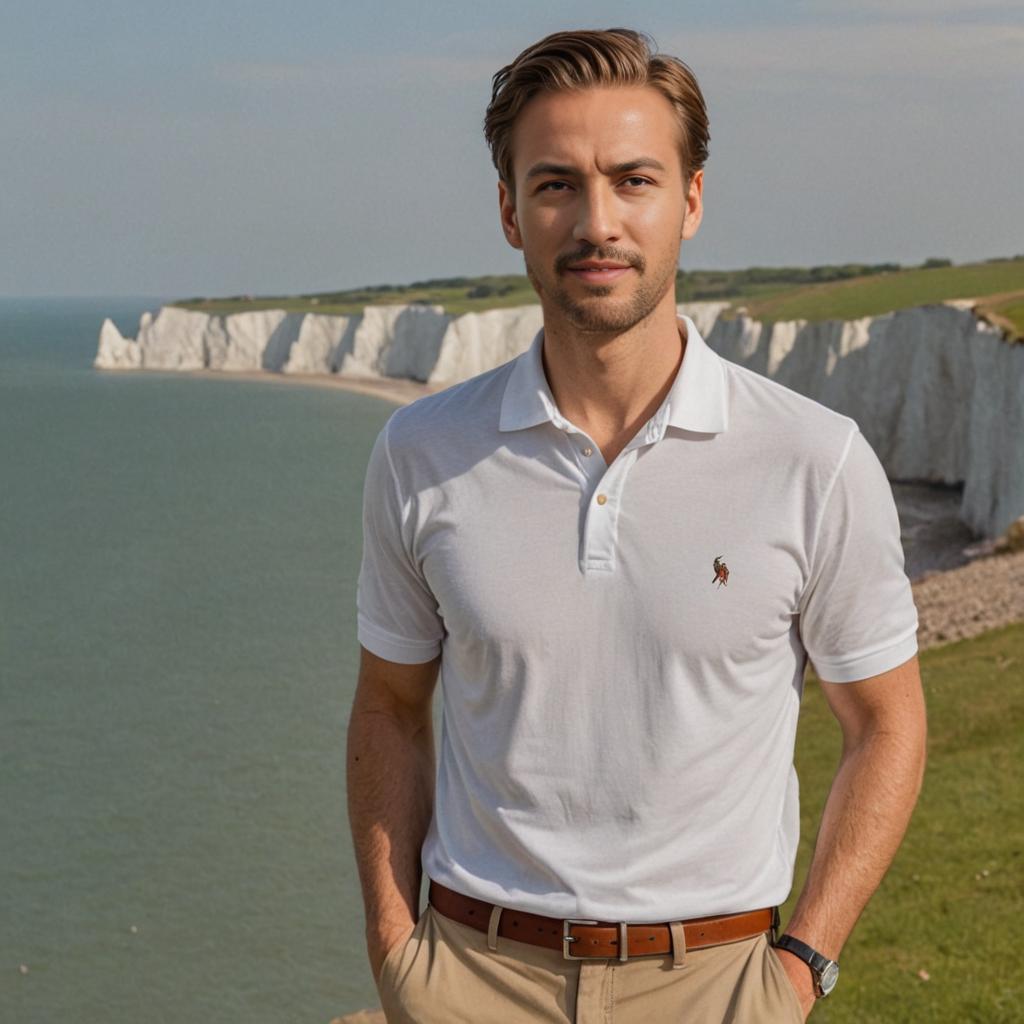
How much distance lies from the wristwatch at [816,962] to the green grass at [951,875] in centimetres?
460

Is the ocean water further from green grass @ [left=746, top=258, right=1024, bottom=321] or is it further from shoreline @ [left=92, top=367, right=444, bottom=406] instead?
shoreline @ [left=92, top=367, right=444, bottom=406]

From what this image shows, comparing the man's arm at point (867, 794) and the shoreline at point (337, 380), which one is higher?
the man's arm at point (867, 794)

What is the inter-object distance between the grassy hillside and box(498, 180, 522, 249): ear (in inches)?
1241

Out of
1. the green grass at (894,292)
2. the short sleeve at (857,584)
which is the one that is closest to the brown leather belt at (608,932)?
the short sleeve at (857,584)

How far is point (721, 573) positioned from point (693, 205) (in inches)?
31.6

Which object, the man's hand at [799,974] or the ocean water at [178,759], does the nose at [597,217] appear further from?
the ocean water at [178,759]

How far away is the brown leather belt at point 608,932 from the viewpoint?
8.06ft

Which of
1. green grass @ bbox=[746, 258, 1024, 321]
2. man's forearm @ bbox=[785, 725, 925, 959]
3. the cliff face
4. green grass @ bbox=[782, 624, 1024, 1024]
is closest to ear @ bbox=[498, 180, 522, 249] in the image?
man's forearm @ bbox=[785, 725, 925, 959]

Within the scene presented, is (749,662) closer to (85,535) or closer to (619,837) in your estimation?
(619,837)

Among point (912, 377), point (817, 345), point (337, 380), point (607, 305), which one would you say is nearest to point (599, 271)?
point (607, 305)

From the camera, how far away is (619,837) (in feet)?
8.07

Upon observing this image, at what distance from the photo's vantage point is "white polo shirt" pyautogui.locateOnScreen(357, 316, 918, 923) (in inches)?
95.7

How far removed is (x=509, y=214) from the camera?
9.05 ft

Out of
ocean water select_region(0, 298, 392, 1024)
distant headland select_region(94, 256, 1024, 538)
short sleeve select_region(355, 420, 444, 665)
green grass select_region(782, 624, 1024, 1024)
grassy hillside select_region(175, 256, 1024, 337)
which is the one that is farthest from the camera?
grassy hillside select_region(175, 256, 1024, 337)
